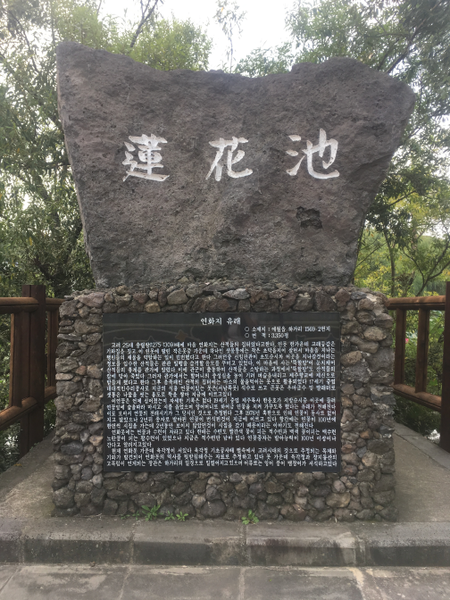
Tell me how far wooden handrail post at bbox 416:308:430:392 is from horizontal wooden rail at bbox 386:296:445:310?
3.5 inches

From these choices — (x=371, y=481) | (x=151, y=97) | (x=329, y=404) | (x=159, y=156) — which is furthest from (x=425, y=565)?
(x=151, y=97)

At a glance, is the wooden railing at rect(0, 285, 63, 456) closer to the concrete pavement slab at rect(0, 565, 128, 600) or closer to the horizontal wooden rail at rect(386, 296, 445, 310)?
the concrete pavement slab at rect(0, 565, 128, 600)

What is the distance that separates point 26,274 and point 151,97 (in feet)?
9.52

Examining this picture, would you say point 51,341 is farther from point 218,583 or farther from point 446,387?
point 446,387

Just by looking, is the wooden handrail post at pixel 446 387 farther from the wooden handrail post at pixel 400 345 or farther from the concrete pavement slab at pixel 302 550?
the concrete pavement slab at pixel 302 550

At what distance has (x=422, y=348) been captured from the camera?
4.75 m

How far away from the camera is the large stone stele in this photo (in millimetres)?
3246

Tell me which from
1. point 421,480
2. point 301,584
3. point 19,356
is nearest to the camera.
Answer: point 301,584

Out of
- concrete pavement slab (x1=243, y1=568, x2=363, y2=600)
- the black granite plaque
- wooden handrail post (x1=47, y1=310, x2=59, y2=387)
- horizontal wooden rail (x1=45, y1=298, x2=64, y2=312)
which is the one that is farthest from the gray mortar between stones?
wooden handrail post (x1=47, y1=310, x2=59, y2=387)

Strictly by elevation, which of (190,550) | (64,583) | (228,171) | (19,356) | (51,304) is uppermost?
(228,171)

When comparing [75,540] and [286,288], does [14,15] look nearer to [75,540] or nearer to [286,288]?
[286,288]

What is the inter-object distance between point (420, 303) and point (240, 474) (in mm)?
2907

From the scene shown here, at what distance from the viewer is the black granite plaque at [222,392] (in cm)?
298

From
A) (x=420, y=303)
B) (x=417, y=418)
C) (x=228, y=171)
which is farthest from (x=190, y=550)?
(x=417, y=418)
